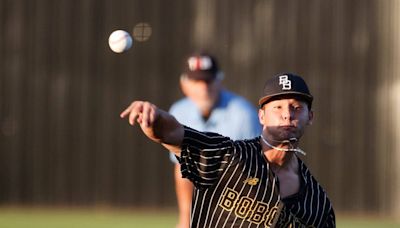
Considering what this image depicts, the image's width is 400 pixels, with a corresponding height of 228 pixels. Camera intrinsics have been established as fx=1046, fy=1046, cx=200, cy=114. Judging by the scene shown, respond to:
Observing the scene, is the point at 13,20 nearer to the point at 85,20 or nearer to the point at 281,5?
the point at 85,20

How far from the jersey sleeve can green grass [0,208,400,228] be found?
298 inches

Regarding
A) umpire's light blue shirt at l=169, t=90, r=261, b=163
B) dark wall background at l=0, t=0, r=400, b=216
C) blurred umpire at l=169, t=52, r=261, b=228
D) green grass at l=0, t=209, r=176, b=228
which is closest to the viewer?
umpire's light blue shirt at l=169, t=90, r=261, b=163

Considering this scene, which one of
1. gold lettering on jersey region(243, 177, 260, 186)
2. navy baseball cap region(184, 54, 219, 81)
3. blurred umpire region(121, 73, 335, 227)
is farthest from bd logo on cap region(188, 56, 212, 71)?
gold lettering on jersey region(243, 177, 260, 186)

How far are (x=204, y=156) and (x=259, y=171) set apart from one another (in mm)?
343

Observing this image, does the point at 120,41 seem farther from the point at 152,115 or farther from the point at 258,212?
the point at 152,115

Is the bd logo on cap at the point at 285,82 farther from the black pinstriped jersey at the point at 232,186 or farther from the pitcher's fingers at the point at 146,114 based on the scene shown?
the pitcher's fingers at the point at 146,114

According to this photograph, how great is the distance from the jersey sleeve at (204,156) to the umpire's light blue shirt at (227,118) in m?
3.33

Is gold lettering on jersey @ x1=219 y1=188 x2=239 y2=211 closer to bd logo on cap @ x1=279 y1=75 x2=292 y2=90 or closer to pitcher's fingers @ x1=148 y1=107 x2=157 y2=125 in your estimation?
bd logo on cap @ x1=279 y1=75 x2=292 y2=90

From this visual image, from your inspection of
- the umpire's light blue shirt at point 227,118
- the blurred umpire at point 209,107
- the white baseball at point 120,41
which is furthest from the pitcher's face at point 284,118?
the blurred umpire at point 209,107

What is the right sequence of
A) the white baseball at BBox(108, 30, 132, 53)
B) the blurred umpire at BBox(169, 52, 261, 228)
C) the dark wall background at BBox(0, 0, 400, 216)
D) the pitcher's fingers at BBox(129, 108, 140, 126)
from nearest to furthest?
the pitcher's fingers at BBox(129, 108, 140, 126) < the white baseball at BBox(108, 30, 132, 53) < the blurred umpire at BBox(169, 52, 261, 228) < the dark wall background at BBox(0, 0, 400, 216)

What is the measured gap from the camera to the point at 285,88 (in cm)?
526

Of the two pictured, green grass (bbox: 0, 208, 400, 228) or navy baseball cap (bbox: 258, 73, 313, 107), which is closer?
navy baseball cap (bbox: 258, 73, 313, 107)

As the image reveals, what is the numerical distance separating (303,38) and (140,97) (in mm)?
2429

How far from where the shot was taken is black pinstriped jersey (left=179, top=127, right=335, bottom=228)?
16.5 ft
